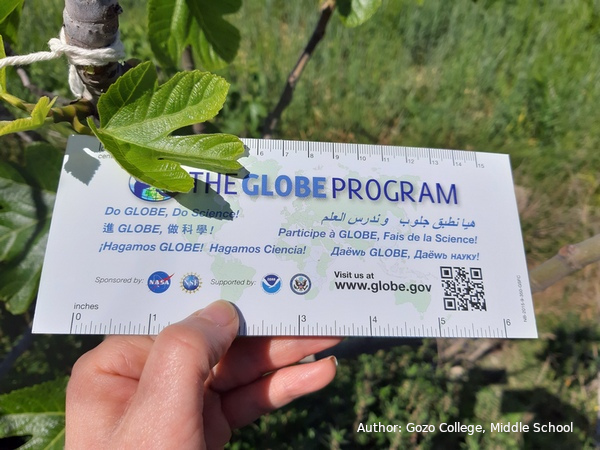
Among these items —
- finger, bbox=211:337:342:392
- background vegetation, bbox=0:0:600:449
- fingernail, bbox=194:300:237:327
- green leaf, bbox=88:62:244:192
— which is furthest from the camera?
background vegetation, bbox=0:0:600:449

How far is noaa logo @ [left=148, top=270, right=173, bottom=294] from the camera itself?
971mm

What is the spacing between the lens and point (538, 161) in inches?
93.7

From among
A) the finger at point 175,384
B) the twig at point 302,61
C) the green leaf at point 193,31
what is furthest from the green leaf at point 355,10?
the finger at point 175,384

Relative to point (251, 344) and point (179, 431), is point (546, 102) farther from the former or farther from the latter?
point (179, 431)

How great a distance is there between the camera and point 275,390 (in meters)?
1.20

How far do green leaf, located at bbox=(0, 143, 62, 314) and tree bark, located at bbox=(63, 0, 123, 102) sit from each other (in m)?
0.36

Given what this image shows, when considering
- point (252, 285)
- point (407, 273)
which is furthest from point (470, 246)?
point (252, 285)

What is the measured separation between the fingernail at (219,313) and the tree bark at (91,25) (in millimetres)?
481

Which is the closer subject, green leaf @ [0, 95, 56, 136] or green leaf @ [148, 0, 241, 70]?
green leaf @ [0, 95, 56, 136]

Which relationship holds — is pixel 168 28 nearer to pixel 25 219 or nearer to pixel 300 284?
pixel 25 219

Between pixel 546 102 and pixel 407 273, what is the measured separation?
1.93 m

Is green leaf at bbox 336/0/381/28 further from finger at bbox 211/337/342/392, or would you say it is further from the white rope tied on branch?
finger at bbox 211/337/342/392

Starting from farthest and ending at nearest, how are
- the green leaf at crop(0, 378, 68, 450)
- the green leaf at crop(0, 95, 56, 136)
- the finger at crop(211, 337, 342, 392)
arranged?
the finger at crop(211, 337, 342, 392) → the green leaf at crop(0, 378, 68, 450) → the green leaf at crop(0, 95, 56, 136)

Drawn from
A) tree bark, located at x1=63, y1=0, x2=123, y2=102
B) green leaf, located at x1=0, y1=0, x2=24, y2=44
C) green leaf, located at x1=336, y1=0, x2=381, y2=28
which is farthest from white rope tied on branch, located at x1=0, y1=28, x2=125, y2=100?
green leaf, located at x1=336, y1=0, x2=381, y2=28
